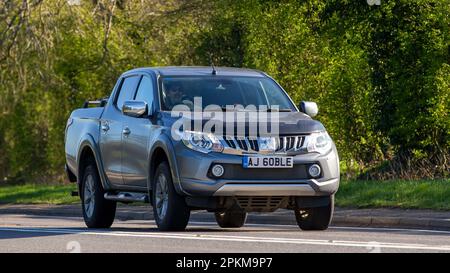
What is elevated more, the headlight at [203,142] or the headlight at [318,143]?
the headlight at [203,142]

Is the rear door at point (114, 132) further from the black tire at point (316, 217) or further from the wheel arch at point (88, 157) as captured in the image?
the black tire at point (316, 217)

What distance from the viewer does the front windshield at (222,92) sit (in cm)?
1625

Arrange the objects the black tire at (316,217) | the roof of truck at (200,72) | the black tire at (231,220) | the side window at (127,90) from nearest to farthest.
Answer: the black tire at (316,217)
the roof of truck at (200,72)
the side window at (127,90)
the black tire at (231,220)

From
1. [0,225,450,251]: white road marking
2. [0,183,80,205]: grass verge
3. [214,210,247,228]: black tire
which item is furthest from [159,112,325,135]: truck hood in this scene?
[0,183,80,205]: grass verge

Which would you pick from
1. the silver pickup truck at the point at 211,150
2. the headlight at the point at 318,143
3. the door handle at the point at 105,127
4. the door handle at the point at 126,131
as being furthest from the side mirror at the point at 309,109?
the door handle at the point at 105,127

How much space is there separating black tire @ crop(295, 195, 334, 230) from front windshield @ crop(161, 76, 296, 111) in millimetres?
1283

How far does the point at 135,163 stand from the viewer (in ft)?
54.2

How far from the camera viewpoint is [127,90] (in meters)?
17.6

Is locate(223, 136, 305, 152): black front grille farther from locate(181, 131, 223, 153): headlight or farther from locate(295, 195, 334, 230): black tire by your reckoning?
locate(295, 195, 334, 230): black tire

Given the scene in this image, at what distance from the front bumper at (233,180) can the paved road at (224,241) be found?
487mm

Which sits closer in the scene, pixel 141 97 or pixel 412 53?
pixel 141 97
